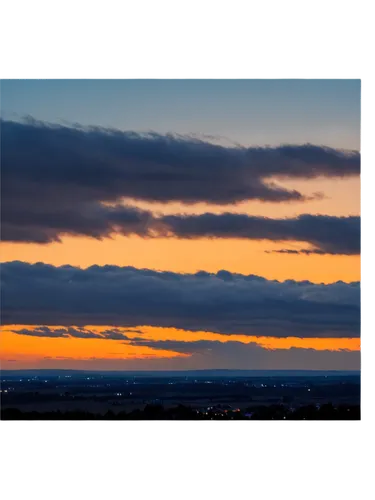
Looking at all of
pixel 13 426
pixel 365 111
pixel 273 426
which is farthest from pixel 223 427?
pixel 365 111

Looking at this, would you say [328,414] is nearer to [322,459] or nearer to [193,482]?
[322,459]

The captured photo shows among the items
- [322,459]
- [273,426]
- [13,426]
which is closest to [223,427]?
[273,426]

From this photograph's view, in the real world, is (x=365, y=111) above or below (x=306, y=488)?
above

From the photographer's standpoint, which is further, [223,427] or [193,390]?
[193,390]
